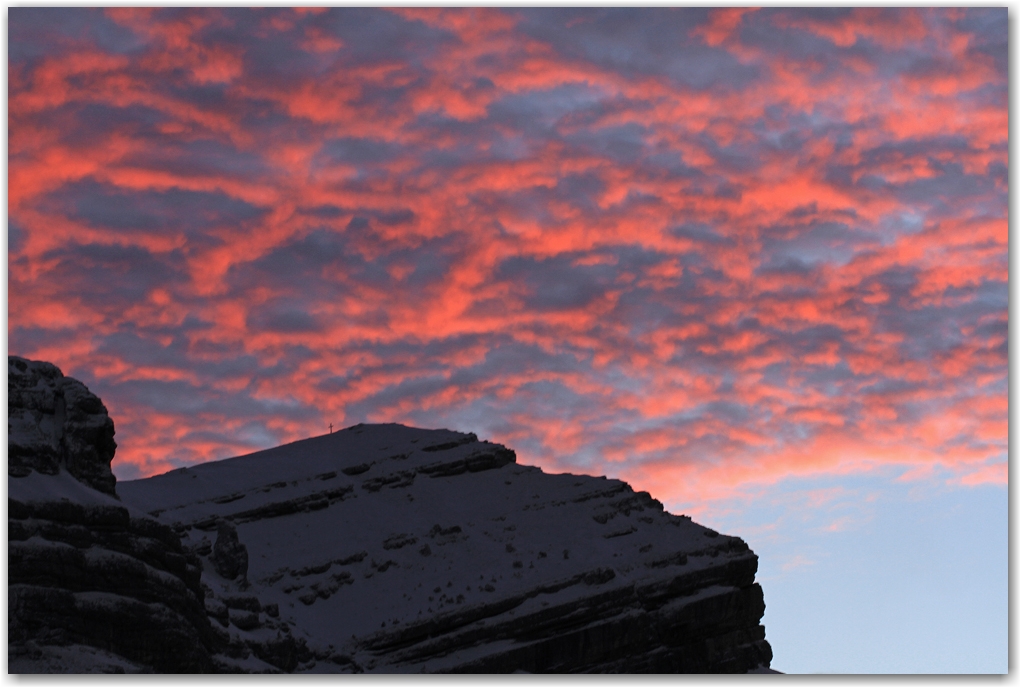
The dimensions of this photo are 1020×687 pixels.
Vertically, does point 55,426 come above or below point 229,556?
above

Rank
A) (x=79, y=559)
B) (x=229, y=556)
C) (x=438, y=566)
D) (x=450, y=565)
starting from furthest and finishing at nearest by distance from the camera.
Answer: (x=450, y=565) < (x=438, y=566) < (x=229, y=556) < (x=79, y=559)

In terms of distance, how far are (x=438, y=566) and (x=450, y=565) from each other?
70 centimetres

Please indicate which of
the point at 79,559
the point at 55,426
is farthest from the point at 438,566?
the point at 79,559

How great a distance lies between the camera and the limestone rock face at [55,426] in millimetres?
48125

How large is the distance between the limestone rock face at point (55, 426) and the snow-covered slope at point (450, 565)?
33.8 feet

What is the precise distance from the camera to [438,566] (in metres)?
74.8

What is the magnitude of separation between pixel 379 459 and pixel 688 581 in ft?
78.2

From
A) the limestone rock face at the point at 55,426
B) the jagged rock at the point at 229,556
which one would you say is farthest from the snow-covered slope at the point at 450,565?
the limestone rock face at the point at 55,426

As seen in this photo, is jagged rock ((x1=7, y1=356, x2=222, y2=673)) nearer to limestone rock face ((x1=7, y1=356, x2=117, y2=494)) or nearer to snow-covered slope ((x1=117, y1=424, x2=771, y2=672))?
limestone rock face ((x1=7, y1=356, x2=117, y2=494))

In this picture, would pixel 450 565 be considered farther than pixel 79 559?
Yes

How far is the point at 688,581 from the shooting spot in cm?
7619

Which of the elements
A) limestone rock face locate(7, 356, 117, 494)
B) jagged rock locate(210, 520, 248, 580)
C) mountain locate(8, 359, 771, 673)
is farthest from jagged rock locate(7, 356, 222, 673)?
jagged rock locate(210, 520, 248, 580)

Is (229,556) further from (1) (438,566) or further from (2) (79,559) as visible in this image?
(2) (79,559)

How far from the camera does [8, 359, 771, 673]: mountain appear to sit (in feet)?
216
